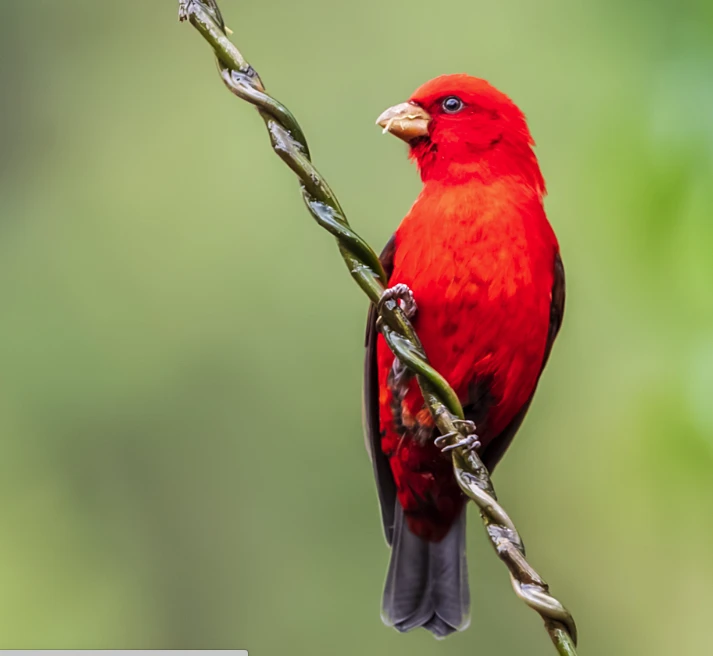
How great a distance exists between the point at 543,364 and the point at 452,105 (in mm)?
501

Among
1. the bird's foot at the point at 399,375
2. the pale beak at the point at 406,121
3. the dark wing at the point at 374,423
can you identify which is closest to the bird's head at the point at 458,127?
the pale beak at the point at 406,121

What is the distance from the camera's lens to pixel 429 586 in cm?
168

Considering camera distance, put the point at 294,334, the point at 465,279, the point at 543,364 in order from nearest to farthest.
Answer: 1. the point at 465,279
2. the point at 543,364
3. the point at 294,334

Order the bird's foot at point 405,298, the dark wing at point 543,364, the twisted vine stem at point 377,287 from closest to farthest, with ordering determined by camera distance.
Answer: the twisted vine stem at point 377,287, the bird's foot at point 405,298, the dark wing at point 543,364

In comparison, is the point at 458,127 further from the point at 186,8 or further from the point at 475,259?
the point at 186,8

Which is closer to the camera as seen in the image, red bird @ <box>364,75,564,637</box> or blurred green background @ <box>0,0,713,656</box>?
red bird @ <box>364,75,564,637</box>

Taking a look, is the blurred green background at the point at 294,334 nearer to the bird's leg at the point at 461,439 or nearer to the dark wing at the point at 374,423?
the dark wing at the point at 374,423

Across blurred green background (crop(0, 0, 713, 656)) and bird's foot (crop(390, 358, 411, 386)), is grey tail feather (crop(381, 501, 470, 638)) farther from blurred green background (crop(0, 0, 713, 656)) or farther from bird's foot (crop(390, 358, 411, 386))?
bird's foot (crop(390, 358, 411, 386))

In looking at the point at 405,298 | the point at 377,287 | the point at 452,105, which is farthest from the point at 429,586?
the point at 452,105

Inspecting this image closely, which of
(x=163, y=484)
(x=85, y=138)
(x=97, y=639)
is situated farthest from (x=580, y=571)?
(x=85, y=138)

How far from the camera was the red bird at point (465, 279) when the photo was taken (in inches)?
58.9

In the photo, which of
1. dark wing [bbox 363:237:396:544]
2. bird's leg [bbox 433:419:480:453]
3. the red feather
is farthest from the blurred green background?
bird's leg [bbox 433:419:480:453]

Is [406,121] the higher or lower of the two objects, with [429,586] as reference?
higher

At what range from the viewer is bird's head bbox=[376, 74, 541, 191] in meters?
1.54
